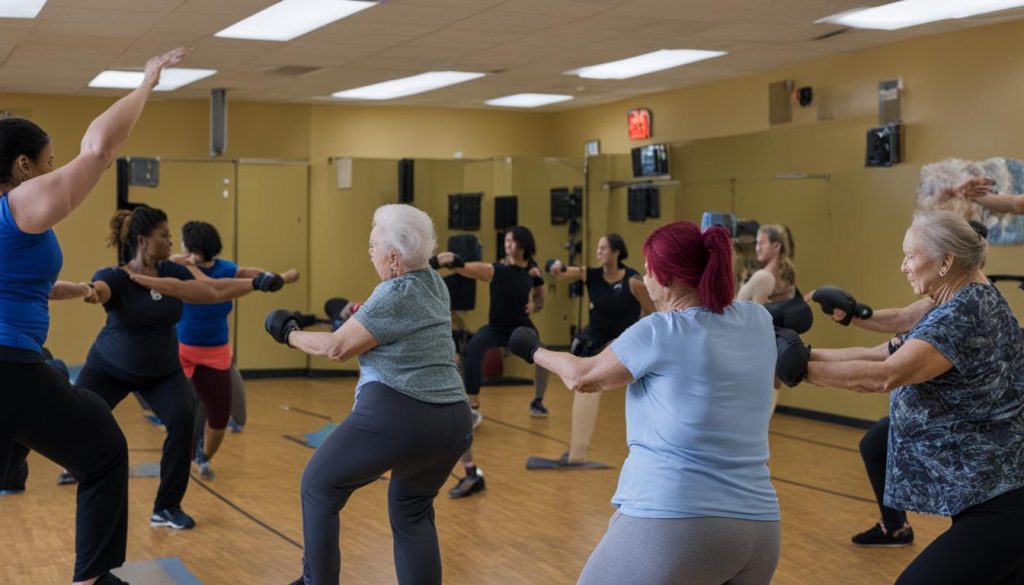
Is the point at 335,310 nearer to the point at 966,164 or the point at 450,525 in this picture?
the point at 450,525

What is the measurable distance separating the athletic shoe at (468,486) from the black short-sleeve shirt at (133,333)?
1770 mm

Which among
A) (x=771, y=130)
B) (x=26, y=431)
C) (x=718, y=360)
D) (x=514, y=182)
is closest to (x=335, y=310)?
(x=26, y=431)

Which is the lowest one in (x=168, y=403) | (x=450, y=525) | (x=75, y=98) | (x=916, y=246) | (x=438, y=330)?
(x=450, y=525)

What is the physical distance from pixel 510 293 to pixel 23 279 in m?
4.99

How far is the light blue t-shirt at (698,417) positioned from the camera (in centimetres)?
256

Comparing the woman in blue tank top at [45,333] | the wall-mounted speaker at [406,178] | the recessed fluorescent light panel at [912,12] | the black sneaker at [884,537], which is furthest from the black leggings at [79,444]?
the wall-mounted speaker at [406,178]

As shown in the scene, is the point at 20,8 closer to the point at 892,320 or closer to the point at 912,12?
the point at 912,12

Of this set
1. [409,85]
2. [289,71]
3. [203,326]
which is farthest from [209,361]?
[409,85]

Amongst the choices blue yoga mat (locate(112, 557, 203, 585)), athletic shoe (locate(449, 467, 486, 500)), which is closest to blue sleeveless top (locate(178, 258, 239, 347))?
athletic shoe (locate(449, 467, 486, 500))

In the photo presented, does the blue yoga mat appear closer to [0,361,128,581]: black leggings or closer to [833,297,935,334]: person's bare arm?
[0,361,128,581]: black leggings

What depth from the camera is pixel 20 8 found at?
7234mm

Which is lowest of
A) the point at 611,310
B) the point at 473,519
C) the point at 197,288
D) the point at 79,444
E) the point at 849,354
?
the point at 473,519

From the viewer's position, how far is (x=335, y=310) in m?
4.52

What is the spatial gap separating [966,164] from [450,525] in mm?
4325
